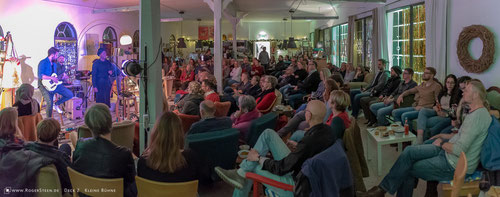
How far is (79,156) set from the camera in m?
3.05

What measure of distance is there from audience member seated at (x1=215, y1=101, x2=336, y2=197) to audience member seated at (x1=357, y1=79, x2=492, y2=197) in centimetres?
90

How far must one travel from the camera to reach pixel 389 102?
25.2ft

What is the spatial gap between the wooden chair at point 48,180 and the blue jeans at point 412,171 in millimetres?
2696

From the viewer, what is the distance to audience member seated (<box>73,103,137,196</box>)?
300 centimetres

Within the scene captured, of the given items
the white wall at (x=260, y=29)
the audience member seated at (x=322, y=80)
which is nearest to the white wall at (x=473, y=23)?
the audience member seated at (x=322, y=80)

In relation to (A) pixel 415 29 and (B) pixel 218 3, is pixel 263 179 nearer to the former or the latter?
(A) pixel 415 29

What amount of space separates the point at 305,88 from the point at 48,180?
7.13 metres

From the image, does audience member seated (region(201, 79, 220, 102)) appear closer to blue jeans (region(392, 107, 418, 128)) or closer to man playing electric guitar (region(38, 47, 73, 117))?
blue jeans (region(392, 107, 418, 128))

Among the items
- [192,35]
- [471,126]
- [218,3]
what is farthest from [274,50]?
[471,126]


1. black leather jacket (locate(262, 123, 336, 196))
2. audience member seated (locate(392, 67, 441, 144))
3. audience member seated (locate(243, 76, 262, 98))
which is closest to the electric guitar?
audience member seated (locate(243, 76, 262, 98))

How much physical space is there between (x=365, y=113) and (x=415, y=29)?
2389mm

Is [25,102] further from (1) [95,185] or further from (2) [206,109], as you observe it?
(1) [95,185]

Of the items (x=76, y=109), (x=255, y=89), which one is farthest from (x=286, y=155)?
(x=76, y=109)

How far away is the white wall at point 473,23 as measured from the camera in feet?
20.4
